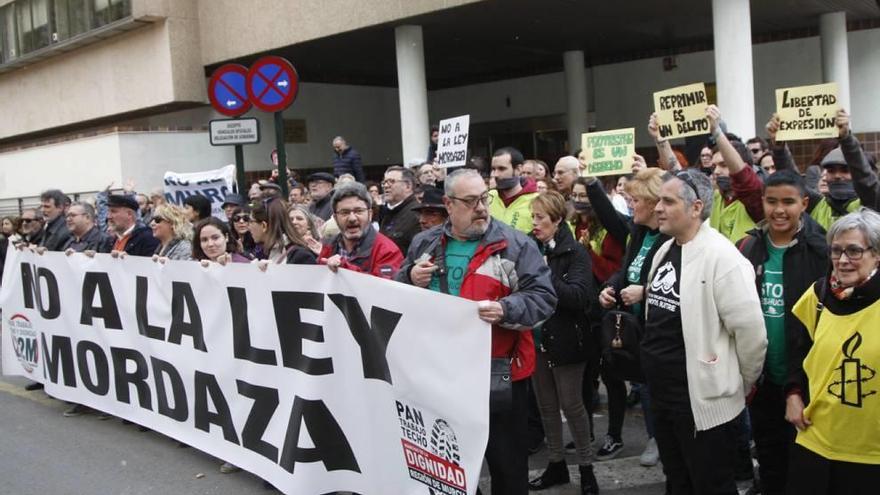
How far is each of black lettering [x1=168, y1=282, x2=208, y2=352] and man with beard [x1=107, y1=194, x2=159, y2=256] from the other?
1.42m

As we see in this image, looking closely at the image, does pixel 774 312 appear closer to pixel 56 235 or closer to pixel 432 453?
pixel 432 453

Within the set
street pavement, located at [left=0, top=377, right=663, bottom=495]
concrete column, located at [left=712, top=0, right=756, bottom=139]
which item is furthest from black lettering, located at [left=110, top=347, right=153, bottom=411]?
concrete column, located at [left=712, top=0, right=756, bottom=139]

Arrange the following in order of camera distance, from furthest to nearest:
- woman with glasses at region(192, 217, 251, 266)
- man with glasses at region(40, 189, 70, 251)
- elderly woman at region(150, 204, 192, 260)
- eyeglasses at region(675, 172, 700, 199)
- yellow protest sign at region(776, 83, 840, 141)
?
man with glasses at region(40, 189, 70, 251)
elderly woman at region(150, 204, 192, 260)
woman with glasses at region(192, 217, 251, 266)
yellow protest sign at region(776, 83, 840, 141)
eyeglasses at region(675, 172, 700, 199)

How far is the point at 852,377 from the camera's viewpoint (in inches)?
124

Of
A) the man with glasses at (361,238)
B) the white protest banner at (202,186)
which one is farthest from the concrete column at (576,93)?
the man with glasses at (361,238)

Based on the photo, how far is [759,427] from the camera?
420cm

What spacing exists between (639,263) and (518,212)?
1.65 m

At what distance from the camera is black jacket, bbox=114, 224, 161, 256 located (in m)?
7.26

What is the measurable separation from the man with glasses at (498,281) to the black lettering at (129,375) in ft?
10.8

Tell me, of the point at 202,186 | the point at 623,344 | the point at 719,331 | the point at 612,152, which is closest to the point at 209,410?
the point at 623,344

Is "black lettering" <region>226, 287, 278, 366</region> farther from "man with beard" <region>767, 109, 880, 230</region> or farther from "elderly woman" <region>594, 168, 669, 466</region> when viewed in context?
"man with beard" <region>767, 109, 880, 230</region>

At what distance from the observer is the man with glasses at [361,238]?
4.82 m

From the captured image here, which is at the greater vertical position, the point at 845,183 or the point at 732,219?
the point at 845,183

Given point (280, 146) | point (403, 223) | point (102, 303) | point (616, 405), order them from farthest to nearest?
point (280, 146) < point (102, 303) < point (403, 223) < point (616, 405)
